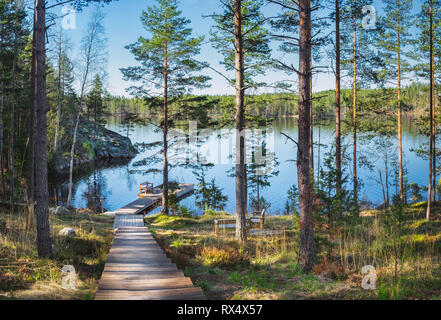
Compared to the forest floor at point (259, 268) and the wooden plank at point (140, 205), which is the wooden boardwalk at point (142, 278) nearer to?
the forest floor at point (259, 268)

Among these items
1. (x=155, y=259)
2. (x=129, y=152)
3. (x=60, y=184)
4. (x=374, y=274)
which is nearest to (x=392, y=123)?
(x=374, y=274)

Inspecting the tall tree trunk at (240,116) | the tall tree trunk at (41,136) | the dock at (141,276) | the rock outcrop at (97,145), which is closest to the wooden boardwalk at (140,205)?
the dock at (141,276)

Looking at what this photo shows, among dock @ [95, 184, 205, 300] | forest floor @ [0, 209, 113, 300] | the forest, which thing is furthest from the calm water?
dock @ [95, 184, 205, 300]

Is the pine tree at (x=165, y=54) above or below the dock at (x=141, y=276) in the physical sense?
above

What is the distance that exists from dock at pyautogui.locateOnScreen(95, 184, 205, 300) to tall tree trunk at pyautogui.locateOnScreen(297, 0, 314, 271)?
98.8 inches

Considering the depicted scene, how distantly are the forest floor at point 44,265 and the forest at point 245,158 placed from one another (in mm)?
44

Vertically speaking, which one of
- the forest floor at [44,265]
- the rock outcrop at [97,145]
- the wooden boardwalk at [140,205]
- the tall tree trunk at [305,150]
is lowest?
the wooden boardwalk at [140,205]

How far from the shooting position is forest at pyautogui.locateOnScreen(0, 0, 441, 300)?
5977mm

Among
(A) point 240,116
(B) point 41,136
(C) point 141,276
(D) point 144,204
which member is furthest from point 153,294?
(D) point 144,204

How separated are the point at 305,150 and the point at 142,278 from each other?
152 inches

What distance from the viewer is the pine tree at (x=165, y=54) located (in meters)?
17.1

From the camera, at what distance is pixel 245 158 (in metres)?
21.1
